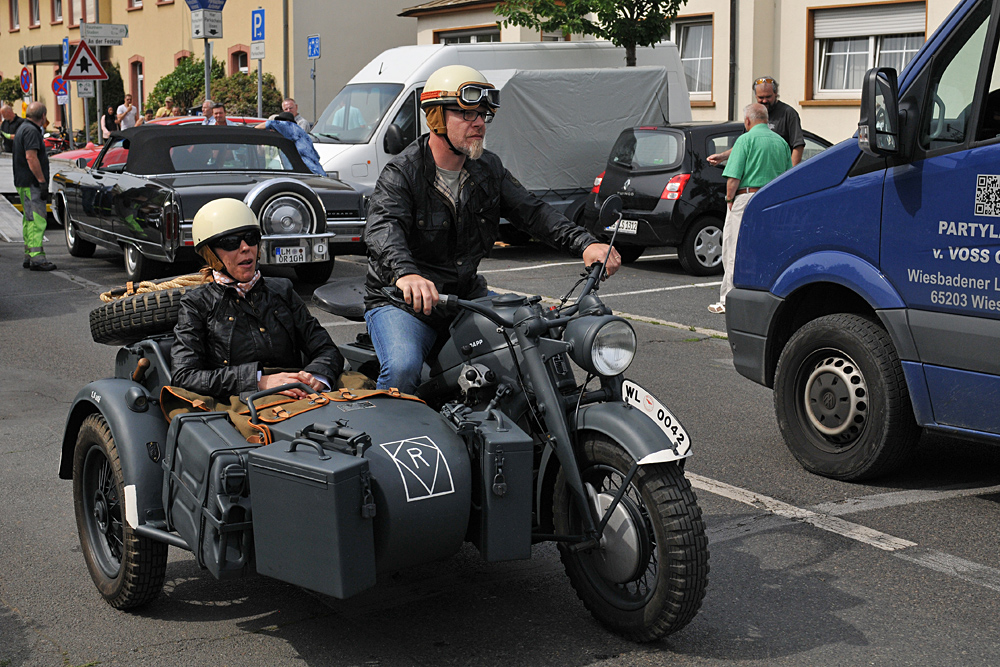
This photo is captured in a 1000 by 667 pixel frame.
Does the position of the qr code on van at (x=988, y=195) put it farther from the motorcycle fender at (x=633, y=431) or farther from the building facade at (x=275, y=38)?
the building facade at (x=275, y=38)

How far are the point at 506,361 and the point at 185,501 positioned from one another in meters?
1.16

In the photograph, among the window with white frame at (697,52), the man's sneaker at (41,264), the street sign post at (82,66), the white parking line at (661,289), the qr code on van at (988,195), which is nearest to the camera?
the qr code on van at (988,195)

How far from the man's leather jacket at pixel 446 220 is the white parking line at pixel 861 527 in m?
1.53

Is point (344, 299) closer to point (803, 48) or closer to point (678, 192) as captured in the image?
point (678, 192)

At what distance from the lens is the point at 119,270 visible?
14367 mm

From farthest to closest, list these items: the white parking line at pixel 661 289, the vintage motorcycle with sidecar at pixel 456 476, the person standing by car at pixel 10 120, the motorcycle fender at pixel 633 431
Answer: the person standing by car at pixel 10 120 < the white parking line at pixel 661 289 < the motorcycle fender at pixel 633 431 < the vintage motorcycle with sidecar at pixel 456 476

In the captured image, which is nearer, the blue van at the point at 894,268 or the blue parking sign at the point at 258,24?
the blue van at the point at 894,268

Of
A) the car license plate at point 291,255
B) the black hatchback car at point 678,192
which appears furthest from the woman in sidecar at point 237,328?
the black hatchback car at point 678,192

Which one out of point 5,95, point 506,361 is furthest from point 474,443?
point 5,95

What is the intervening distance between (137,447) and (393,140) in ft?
38.2

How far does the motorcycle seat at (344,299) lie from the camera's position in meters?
4.92

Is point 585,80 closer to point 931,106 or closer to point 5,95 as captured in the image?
point 931,106

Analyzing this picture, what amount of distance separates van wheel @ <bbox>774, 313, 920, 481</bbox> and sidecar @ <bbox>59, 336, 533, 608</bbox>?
101 inches

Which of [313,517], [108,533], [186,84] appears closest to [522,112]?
[108,533]
